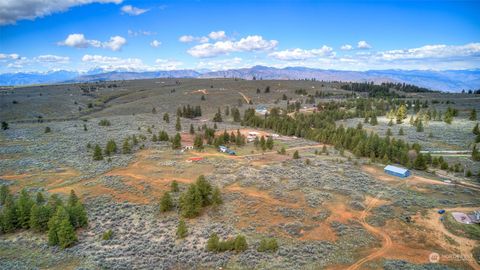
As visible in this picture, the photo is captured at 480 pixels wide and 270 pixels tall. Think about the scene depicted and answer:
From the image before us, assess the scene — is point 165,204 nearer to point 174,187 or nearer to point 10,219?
point 174,187

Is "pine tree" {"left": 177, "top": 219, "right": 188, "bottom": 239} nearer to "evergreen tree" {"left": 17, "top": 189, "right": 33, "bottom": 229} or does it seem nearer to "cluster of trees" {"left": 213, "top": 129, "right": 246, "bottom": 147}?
"evergreen tree" {"left": 17, "top": 189, "right": 33, "bottom": 229}

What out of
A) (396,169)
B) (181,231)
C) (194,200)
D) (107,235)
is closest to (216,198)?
(194,200)

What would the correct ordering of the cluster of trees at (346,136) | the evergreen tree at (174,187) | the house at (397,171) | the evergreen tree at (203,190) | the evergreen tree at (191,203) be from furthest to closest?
1. the cluster of trees at (346,136)
2. the house at (397,171)
3. the evergreen tree at (174,187)
4. the evergreen tree at (203,190)
5. the evergreen tree at (191,203)

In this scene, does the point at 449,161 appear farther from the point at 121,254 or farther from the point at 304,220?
the point at 121,254

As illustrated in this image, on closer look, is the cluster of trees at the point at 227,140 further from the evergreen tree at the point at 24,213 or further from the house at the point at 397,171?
the evergreen tree at the point at 24,213

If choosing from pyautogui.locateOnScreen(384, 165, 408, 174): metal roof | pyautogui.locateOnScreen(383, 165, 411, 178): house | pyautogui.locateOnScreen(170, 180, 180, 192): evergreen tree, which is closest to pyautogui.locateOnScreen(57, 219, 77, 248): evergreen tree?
pyautogui.locateOnScreen(170, 180, 180, 192): evergreen tree

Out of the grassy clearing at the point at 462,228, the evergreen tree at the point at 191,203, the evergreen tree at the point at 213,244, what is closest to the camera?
the evergreen tree at the point at 213,244

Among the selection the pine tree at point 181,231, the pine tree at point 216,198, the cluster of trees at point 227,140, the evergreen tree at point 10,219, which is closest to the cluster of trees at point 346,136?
the cluster of trees at point 227,140
